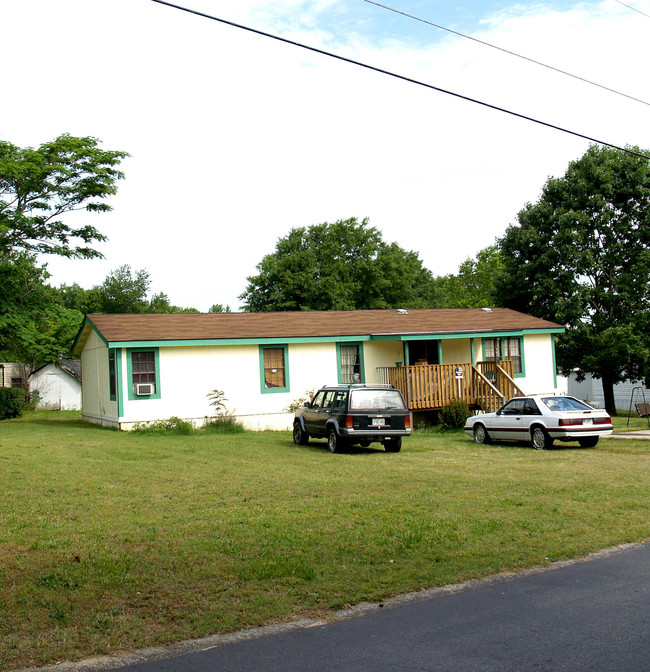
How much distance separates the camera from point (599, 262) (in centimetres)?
3597

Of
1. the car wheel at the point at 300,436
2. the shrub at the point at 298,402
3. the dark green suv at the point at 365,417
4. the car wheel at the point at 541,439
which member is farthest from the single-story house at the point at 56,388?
the car wheel at the point at 541,439

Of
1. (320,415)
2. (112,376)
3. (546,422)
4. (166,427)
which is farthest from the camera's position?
(112,376)

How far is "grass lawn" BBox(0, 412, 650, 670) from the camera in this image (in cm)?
626

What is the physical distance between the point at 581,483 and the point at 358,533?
5486mm

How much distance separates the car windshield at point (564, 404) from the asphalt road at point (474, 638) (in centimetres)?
1246

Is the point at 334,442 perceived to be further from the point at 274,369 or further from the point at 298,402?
the point at 274,369

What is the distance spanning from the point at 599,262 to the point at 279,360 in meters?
18.5

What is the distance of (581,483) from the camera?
41.5 ft

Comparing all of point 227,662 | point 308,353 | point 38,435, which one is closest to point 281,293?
point 308,353

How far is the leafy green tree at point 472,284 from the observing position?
6719cm

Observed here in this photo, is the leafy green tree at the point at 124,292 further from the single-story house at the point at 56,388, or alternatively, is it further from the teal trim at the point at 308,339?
the teal trim at the point at 308,339

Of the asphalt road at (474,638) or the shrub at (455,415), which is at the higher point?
the shrub at (455,415)

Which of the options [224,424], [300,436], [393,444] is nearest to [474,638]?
[393,444]

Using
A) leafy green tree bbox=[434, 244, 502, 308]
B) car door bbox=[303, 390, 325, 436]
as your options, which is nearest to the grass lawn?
car door bbox=[303, 390, 325, 436]
